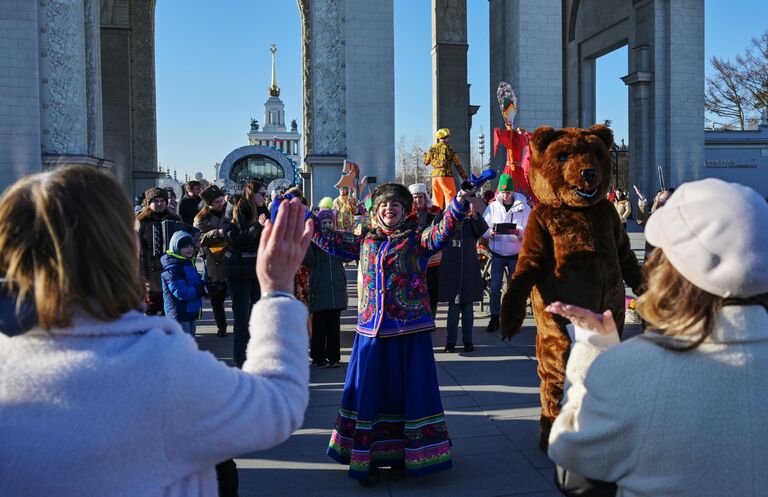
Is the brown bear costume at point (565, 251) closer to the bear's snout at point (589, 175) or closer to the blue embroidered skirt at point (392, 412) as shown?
the bear's snout at point (589, 175)

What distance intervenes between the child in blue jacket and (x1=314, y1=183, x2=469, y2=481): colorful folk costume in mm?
2218

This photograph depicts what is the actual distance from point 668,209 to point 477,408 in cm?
411

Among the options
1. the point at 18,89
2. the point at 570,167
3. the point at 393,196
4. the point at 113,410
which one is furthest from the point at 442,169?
the point at 113,410

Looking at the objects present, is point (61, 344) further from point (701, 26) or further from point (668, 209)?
point (701, 26)

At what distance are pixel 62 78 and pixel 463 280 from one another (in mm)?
10818

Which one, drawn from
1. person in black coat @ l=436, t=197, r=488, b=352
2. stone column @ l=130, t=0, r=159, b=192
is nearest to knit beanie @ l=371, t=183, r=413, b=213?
person in black coat @ l=436, t=197, r=488, b=352

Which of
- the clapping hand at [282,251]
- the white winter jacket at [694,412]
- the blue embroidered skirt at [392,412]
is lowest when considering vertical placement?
the blue embroidered skirt at [392,412]

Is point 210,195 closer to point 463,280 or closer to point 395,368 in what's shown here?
point 463,280

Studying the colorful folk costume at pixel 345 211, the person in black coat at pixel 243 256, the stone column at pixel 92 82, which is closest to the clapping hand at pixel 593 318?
the person in black coat at pixel 243 256

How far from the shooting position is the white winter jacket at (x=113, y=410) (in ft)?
4.46

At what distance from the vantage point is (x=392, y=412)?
4.18 m

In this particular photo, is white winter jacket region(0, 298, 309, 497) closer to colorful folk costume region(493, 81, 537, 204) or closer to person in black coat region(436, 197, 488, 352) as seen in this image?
person in black coat region(436, 197, 488, 352)

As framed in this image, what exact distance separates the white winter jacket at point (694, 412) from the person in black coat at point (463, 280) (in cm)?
604

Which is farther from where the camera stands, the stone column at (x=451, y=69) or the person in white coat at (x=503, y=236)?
the stone column at (x=451, y=69)
